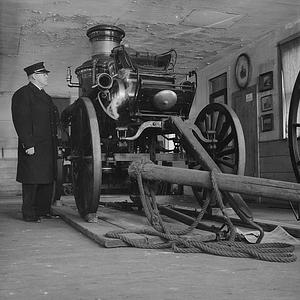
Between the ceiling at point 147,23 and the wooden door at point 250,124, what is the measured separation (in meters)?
0.93

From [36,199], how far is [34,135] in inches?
26.2

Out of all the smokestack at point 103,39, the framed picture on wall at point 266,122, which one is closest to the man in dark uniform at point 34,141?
the smokestack at point 103,39

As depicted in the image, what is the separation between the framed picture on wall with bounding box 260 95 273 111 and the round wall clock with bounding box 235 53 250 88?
1.95 feet

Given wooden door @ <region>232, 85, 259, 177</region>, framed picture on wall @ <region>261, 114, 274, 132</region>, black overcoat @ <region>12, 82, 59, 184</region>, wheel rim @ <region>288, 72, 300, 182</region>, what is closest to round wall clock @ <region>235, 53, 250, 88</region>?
wooden door @ <region>232, 85, 259, 177</region>

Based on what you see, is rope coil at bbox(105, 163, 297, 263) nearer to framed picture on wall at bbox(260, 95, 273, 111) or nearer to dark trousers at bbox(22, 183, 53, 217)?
dark trousers at bbox(22, 183, 53, 217)

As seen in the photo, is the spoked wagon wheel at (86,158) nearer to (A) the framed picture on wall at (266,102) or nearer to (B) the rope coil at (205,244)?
(B) the rope coil at (205,244)

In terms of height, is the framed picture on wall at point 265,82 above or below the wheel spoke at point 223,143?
above

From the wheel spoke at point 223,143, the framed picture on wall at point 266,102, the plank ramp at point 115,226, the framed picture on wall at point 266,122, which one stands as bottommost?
the plank ramp at point 115,226

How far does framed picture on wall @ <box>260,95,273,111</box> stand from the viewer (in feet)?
23.7

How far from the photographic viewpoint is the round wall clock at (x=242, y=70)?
7911mm

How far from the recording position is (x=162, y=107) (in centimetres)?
410

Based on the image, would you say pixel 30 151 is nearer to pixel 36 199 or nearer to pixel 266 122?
pixel 36 199

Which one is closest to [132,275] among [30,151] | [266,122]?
[30,151]

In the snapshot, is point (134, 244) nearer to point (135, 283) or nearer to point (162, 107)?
point (135, 283)
